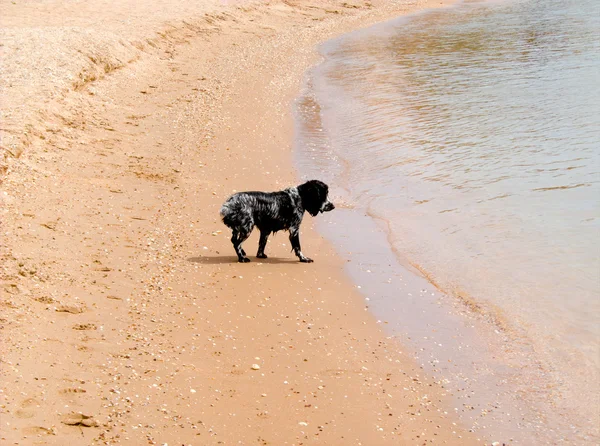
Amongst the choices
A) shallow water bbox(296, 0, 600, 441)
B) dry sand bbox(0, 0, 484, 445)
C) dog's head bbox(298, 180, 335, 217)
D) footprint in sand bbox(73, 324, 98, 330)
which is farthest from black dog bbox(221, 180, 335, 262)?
footprint in sand bbox(73, 324, 98, 330)

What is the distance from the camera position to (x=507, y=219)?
12.8 m

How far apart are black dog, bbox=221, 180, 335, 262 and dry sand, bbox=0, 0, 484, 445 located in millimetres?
378

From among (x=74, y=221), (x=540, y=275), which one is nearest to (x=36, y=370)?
(x=74, y=221)

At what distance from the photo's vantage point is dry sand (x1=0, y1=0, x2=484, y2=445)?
6785 millimetres

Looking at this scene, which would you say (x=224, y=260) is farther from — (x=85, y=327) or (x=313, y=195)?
(x=85, y=327)

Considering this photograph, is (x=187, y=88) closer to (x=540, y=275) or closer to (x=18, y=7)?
(x=18, y=7)

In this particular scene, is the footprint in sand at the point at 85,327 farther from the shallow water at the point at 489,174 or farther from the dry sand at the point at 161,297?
the shallow water at the point at 489,174

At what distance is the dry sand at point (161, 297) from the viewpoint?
6785 mm

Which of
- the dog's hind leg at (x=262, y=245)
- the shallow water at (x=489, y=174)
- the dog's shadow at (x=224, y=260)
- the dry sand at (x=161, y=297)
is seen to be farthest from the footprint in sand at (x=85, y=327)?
the shallow water at (x=489, y=174)

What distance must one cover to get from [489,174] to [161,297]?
8089 mm

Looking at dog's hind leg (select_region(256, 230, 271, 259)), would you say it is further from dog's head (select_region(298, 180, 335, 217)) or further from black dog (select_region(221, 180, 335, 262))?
dog's head (select_region(298, 180, 335, 217))

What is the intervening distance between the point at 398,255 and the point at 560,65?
1702cm

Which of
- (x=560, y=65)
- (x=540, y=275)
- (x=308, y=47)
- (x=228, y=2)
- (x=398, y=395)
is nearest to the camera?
(x=398, y=395)

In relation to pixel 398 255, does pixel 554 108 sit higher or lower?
higher
